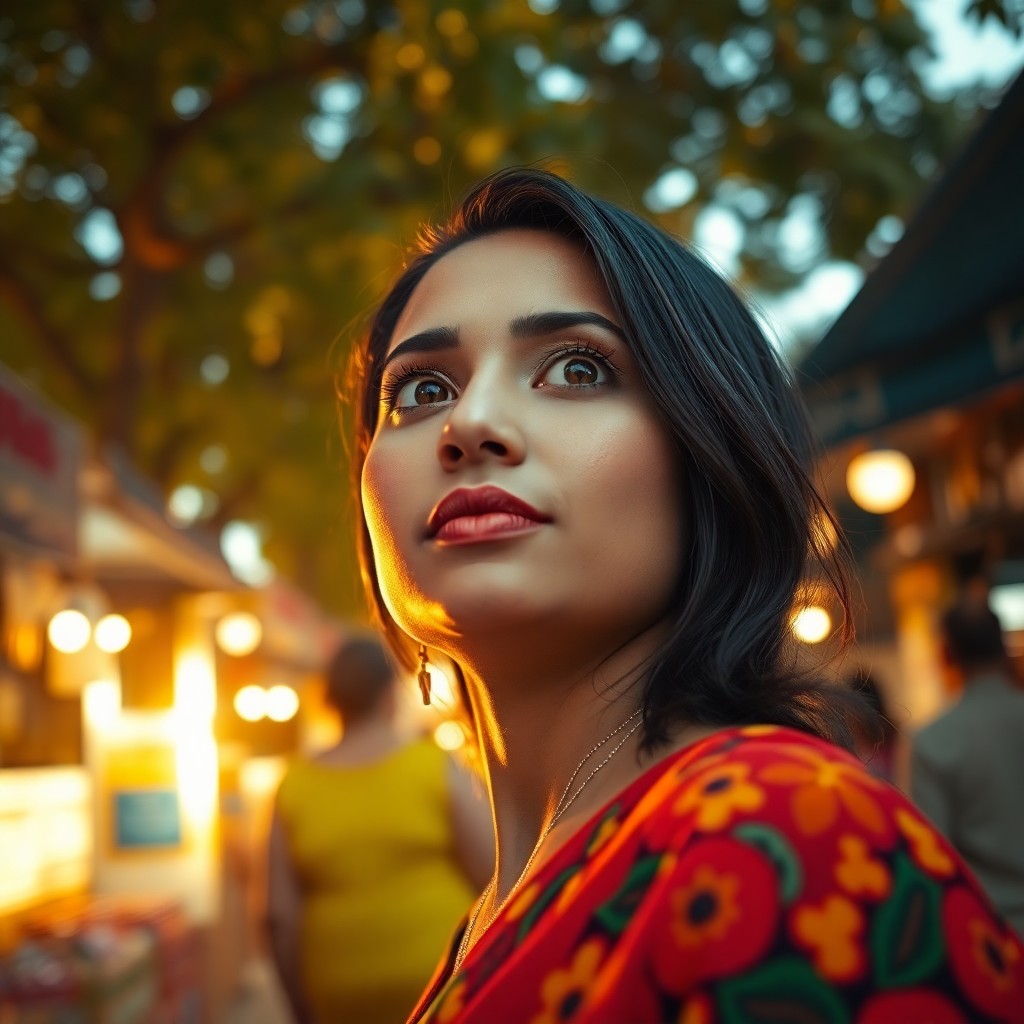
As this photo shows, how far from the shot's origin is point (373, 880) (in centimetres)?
303

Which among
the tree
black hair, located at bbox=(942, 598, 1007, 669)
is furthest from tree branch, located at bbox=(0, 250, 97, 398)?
black hair, located at bbox=(942, 598, 1007, 669)

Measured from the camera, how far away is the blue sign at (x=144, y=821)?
21.9 ft

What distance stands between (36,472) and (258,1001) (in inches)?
236

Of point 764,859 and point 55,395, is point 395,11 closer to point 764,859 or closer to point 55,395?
point 55,395

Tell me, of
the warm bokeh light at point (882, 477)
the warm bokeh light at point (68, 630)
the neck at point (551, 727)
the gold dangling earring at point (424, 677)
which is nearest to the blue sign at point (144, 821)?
the warm bokeh light at point (68, 630)

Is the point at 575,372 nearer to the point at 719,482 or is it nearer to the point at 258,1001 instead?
the point at 719,482

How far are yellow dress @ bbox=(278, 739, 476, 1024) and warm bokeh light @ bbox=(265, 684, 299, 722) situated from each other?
9902mm

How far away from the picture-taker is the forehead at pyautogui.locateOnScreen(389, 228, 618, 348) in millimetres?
1146

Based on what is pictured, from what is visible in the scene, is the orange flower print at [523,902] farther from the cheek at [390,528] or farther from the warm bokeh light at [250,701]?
the warm bokeh light at [250,701]

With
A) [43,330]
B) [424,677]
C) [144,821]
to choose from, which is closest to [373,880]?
[424,677]

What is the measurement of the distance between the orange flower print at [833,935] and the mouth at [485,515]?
420mm

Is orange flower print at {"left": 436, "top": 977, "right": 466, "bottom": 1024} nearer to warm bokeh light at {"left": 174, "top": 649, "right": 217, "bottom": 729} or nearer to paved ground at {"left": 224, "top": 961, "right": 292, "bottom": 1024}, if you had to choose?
warm bokeh light at {"left": 174, "top": 649, "right": 217, "bottom": 729}

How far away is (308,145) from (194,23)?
135 centimetres

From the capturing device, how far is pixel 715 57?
6066mm
